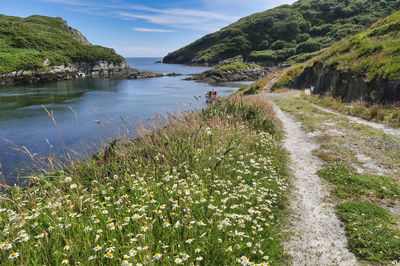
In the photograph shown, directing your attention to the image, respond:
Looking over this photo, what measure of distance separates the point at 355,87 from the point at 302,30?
564 ft

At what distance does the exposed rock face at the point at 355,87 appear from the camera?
14.0m

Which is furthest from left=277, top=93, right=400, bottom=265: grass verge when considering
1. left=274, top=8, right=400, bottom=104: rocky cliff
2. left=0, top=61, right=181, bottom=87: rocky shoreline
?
left=0, top=61, right=181, bottom=87: rocky shoreline

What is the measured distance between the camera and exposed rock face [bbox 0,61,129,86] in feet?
182

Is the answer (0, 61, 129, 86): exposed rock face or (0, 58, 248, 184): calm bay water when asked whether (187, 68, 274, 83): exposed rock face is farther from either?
(0, 58, 248, 184): calm bay water

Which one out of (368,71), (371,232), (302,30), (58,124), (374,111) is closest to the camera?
(371,232)

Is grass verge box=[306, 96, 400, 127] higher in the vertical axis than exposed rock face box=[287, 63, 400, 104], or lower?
lower

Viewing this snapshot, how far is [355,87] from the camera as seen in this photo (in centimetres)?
1717

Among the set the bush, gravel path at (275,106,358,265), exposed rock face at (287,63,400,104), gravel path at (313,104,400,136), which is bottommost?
gravel path at (275,106,358,265)

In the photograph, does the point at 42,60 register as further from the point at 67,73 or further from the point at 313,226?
the point at 313,226

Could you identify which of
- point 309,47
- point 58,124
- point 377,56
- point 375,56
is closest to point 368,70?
point 377,56

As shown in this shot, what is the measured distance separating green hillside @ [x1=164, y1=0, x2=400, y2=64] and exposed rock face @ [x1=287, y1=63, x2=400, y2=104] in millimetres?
81871

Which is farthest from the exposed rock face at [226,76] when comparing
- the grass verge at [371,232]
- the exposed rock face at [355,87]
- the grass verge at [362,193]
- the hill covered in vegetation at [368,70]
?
the grass verge at [371,232]

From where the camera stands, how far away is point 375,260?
144 inches

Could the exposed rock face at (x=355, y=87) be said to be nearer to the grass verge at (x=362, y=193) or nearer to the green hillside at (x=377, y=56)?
the green hillside at (x=377, y=56)
